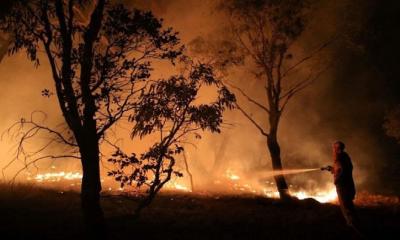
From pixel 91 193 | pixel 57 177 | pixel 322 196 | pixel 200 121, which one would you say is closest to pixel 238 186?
pixel 322 196

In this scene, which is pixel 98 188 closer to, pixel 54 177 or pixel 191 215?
pixel 191 215

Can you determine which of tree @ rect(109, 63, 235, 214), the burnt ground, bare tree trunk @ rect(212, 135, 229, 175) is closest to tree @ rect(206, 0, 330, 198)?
the burnt ground

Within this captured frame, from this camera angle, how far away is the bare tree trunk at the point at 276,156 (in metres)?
17.0

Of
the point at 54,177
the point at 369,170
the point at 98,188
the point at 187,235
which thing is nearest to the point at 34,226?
the point at 98,188

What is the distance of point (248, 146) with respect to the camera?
36312 mm

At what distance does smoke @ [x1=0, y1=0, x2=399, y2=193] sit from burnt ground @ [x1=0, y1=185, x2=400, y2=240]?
10453 mm

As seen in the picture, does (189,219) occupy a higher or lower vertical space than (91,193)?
lower

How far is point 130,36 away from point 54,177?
15.5 m

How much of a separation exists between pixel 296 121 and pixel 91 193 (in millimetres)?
33413

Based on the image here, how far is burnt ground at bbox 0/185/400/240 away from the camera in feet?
33.4

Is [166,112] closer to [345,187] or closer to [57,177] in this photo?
[345,187]

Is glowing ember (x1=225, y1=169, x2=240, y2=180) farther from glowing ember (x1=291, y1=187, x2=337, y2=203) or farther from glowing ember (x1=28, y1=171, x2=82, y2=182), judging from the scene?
glowing ember (x1=28, y1=171, x2=82, y2=182)

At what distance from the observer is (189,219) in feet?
39.9

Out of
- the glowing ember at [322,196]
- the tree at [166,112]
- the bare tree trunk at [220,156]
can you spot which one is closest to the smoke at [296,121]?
the bare tree trunk at [220,156]
